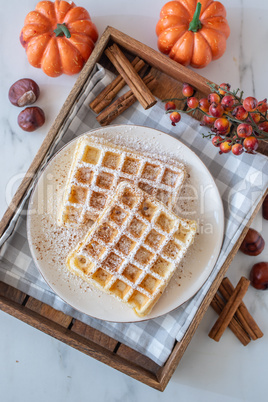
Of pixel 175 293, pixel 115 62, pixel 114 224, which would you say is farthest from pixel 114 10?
pixel 175 293

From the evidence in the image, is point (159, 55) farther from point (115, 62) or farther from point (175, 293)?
point (175, 293)

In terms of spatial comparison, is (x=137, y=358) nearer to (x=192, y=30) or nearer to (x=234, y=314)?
(x=234, y=314)

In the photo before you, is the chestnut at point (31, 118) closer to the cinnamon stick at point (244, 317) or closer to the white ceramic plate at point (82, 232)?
the white ceramic plate at point (82, 232)

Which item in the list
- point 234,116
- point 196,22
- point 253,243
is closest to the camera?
point 234,116

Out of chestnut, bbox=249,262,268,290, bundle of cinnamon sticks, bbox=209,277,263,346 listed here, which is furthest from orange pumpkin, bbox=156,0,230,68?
bundle of cinnamon sticks, bbox=209,277,263,346

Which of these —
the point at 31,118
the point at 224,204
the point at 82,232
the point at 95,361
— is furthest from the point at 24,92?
the point at 95,361

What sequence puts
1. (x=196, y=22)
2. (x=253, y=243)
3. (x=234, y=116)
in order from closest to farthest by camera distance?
(x=234, y=116), (x=196, y=22), (x=253, y=243)

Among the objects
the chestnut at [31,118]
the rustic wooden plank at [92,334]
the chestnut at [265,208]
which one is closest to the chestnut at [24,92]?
the chestnut at [31,118]
